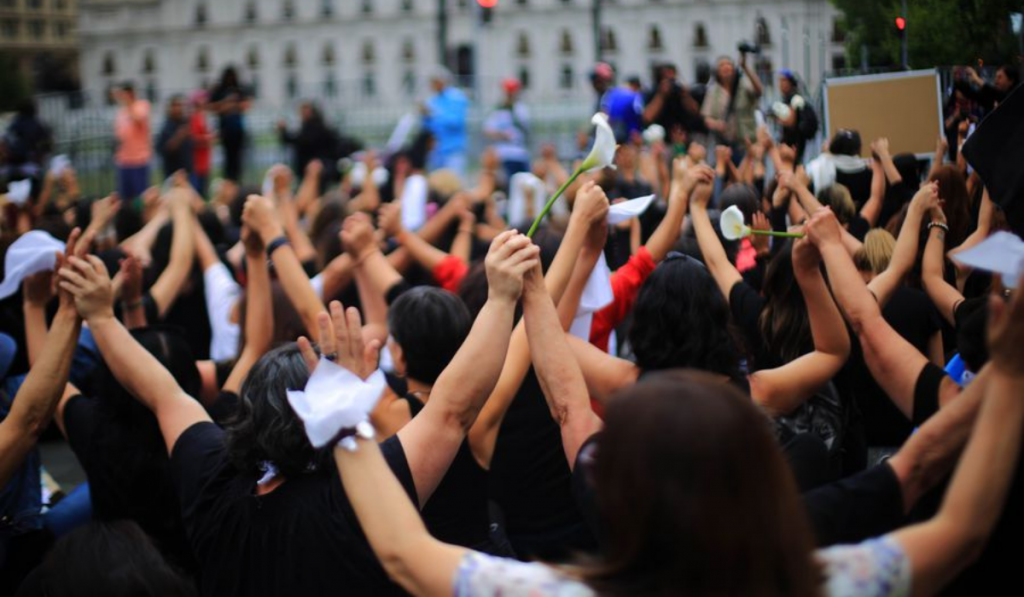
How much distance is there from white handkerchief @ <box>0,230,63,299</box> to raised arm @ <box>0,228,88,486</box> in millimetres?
617

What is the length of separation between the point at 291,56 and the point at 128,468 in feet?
335

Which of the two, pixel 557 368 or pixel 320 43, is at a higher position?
pixel 320 43

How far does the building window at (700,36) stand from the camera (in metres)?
76.3

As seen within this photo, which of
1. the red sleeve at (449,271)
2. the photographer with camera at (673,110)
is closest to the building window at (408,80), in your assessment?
the photographer with camera at (673,110)

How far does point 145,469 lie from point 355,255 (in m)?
1.46

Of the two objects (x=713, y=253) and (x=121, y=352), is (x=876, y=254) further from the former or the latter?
(x=121, y=352)

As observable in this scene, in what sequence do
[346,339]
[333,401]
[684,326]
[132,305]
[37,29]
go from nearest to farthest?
[333,401]
[346,339]
[684,326]
[132,305]
[37,29]

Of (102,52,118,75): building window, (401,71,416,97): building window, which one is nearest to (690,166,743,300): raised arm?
(401,71,416,97): building window

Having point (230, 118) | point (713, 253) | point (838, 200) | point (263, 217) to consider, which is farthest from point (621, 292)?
point (230, 118)

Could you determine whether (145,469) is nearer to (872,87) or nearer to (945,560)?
(945,560)

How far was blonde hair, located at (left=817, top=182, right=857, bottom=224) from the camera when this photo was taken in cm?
496

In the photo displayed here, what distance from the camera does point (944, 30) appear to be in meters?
4.45

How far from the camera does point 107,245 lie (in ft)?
23.2

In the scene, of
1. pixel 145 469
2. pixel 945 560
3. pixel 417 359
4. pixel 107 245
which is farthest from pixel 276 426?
pixel 107 245
